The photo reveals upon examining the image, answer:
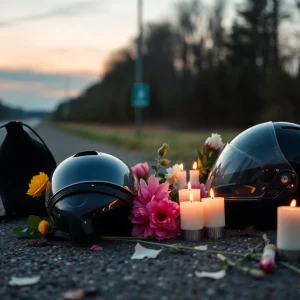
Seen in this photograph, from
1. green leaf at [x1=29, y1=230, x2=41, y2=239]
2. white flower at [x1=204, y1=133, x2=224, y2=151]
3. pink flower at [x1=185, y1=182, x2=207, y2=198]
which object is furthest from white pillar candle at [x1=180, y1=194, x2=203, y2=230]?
white flower at [x1=204, y1=133, x2=224, y2=151]

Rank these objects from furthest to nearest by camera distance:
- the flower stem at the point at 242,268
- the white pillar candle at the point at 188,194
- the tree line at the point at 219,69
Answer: the tree line at the point at 219,69 < the white pillar candle at the point at 188,194 < the flower stem at the point at 242,268

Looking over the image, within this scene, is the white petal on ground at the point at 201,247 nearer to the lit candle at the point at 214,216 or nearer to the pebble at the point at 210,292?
the lit candle at the point at 214,216

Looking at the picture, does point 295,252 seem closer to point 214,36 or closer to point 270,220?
point 270,220

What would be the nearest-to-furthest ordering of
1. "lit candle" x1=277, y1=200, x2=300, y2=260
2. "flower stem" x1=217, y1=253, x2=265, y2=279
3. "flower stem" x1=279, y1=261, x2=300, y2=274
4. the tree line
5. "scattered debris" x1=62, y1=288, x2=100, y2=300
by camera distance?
"scattered debris" x1=62, y1=288, x2=100, y2=300 → "flower stem" x1=217, y1=253, x2=265, y2=279 → "flower stem" x1=279, y1=261, x2=300, y2=274 → "lit candle" x1=277, y1=200, x2=300, y2=260 → the tree line

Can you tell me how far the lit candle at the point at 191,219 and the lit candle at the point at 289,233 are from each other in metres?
0.71

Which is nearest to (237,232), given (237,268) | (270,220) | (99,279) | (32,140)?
(270,220)

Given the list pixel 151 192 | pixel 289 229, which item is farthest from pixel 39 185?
pixel 289 229

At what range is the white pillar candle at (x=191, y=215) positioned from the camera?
12.3 ft

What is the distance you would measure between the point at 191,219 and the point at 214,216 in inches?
6.1

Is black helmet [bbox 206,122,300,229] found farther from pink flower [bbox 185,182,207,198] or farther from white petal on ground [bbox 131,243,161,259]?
white petal on ground [bbox 131,243,161,259]

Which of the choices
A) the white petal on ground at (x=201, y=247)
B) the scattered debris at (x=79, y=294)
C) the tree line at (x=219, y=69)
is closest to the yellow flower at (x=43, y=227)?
the white petal on ground at (x=201, y=247)

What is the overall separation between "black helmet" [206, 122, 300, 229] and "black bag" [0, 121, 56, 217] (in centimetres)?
160

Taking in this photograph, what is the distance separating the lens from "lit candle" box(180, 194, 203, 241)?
147 inches

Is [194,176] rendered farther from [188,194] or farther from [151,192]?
[151,192]
